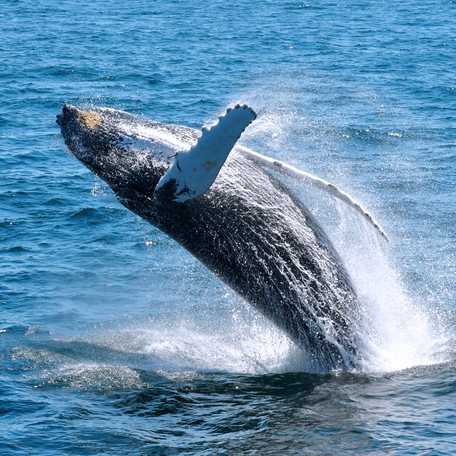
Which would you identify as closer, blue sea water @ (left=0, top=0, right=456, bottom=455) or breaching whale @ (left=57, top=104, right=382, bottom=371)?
blue sea water @ (left=0, top=0, right=456, bottom=455)

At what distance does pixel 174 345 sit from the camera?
19000 mm

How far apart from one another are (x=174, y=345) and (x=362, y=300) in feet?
12.0

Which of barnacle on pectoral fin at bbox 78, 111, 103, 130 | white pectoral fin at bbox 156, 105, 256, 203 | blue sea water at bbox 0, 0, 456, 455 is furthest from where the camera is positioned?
barnacle on pectoral fin at bbox 78, 111, 103, 130

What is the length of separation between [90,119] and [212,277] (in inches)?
282

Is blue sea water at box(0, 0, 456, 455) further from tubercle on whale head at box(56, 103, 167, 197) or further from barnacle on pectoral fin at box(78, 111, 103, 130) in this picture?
barnacle on pectoral fin at box(78, 111, 103, 130)

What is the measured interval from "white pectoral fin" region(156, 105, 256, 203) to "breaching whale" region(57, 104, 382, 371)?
0.67 meters

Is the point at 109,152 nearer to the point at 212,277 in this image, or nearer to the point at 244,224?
the point at 244,224

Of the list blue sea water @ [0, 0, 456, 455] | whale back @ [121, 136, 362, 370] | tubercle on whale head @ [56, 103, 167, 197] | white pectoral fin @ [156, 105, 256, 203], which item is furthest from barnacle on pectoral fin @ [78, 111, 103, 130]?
white pectoral fin @ [156, 105, 256, 203]

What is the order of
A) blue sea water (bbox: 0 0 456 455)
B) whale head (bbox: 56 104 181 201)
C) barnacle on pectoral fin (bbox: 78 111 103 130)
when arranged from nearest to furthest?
blue sea water (bbox: 0 0 456 455), whale head (bbox: 56 104 181 201), barnacle on pectoral fin (bbox: 78 111 103 130)

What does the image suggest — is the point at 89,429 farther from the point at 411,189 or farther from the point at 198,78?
the point at 198,78

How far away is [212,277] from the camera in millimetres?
23078

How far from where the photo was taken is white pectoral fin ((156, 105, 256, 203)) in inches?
571

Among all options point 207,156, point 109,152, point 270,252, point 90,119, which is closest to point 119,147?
point 109,152

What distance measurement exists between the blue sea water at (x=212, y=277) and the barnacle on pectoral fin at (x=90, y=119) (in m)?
0.77
